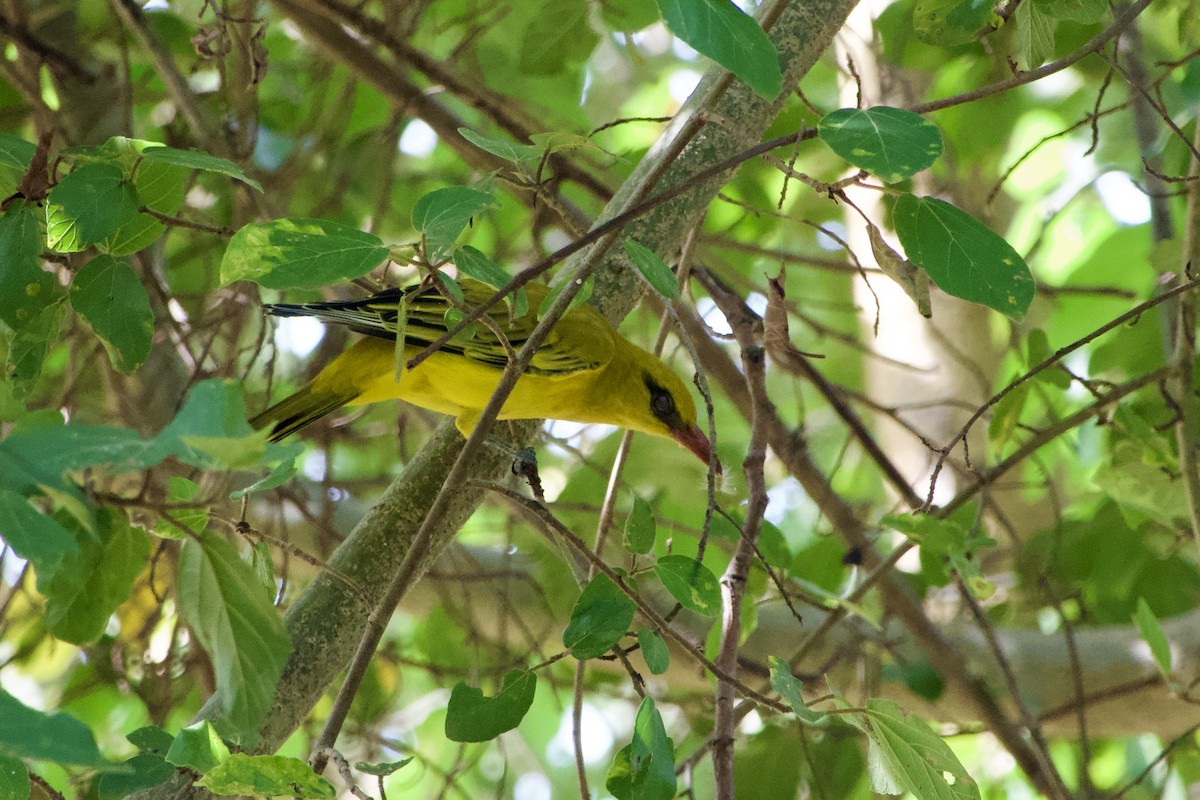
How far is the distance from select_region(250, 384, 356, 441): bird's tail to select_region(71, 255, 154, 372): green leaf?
3.47 feet

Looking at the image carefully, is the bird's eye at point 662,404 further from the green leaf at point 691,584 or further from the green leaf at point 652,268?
the green leaf at point 652,268

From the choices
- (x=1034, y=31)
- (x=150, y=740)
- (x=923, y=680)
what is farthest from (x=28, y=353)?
(x=923, y=680)

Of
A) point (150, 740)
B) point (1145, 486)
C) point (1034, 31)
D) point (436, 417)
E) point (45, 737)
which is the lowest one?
A: point (45, 737)

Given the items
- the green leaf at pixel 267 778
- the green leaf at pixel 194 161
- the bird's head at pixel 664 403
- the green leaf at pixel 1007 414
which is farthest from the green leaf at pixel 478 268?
the bird's head at pixel 664 403

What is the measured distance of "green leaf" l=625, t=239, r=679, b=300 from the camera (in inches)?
53.9

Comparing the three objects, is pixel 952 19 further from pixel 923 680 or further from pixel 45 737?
pixel 923 680

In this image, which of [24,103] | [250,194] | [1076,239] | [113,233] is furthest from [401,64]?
[1076,239]

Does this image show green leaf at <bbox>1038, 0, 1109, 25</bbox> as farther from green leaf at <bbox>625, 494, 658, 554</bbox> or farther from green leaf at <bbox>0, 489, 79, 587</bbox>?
green leaf at <bbox>0, 489, 79, 587</bbox>

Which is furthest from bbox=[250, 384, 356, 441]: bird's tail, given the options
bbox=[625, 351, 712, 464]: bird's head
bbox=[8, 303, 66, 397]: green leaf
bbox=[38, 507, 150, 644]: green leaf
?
bbox=[38, 507, 150, 644]: green leaf

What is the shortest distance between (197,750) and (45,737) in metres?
0.43

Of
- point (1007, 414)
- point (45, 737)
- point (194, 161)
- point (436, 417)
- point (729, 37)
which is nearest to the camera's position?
point (45, 737)

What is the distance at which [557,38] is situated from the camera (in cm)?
309

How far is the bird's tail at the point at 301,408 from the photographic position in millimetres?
2715

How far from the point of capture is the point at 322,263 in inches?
50.5
